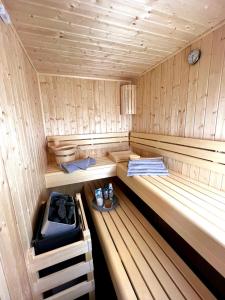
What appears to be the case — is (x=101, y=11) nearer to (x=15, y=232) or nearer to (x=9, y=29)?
(x=9, y=29)

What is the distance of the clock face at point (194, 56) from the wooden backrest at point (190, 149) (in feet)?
2.71

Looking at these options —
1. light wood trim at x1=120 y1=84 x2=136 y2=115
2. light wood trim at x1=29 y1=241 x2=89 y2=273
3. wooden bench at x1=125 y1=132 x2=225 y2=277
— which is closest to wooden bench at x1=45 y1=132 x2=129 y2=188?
wooden bench at x1=125 y1=132 x2=225 y2=277

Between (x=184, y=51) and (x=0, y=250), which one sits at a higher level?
(x=184, y=51)

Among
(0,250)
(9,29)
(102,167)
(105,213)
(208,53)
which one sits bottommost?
(105,213)

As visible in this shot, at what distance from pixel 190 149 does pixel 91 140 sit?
1663 millimetres

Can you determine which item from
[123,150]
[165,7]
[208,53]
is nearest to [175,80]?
[208,53]

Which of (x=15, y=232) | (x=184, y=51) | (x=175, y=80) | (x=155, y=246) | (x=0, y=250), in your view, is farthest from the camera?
(x=175, y=80)

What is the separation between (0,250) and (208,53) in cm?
215

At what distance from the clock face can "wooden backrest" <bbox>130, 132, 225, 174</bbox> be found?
827 mm

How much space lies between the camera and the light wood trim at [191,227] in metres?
0.84

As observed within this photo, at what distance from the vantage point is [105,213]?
76.9 inches

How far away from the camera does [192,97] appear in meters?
1.65

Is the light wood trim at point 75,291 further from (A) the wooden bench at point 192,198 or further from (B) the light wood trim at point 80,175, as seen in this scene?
(B) the light wood trim at point 80,175

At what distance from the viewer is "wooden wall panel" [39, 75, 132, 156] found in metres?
2.42
